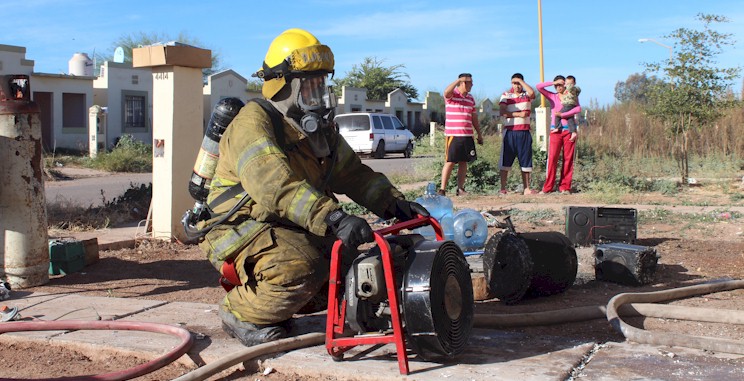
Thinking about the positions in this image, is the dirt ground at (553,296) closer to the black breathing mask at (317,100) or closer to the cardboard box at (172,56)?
the black breathing mask at (317,100)

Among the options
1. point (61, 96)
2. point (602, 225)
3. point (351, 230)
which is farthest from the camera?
point (61, 96)

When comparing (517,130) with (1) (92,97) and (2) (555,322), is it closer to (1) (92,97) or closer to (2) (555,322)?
(2) (555,322)

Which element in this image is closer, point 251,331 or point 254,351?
point 254,351

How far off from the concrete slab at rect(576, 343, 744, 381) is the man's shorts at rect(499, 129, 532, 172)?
8245mm

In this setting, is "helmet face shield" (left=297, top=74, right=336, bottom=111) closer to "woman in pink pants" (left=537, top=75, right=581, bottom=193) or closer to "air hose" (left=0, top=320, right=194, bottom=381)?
"air hose" (left=0, top=320, right=194, bottom=381)

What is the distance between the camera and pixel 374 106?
164ft

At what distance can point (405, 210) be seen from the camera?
14.4 feet

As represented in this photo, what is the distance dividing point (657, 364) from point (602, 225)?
329 centimetres

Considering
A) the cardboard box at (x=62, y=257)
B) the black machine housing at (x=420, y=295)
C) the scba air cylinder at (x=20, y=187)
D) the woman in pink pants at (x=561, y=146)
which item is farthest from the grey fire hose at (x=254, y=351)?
the woman in pink pants at (x=561, y=146)

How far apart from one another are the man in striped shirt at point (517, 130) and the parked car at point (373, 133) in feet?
59.6

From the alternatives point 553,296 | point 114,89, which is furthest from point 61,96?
point 553,296

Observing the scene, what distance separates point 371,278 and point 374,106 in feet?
154

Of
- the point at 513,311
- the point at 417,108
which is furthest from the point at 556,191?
the point at 417,108

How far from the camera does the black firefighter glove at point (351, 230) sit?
139 inches
